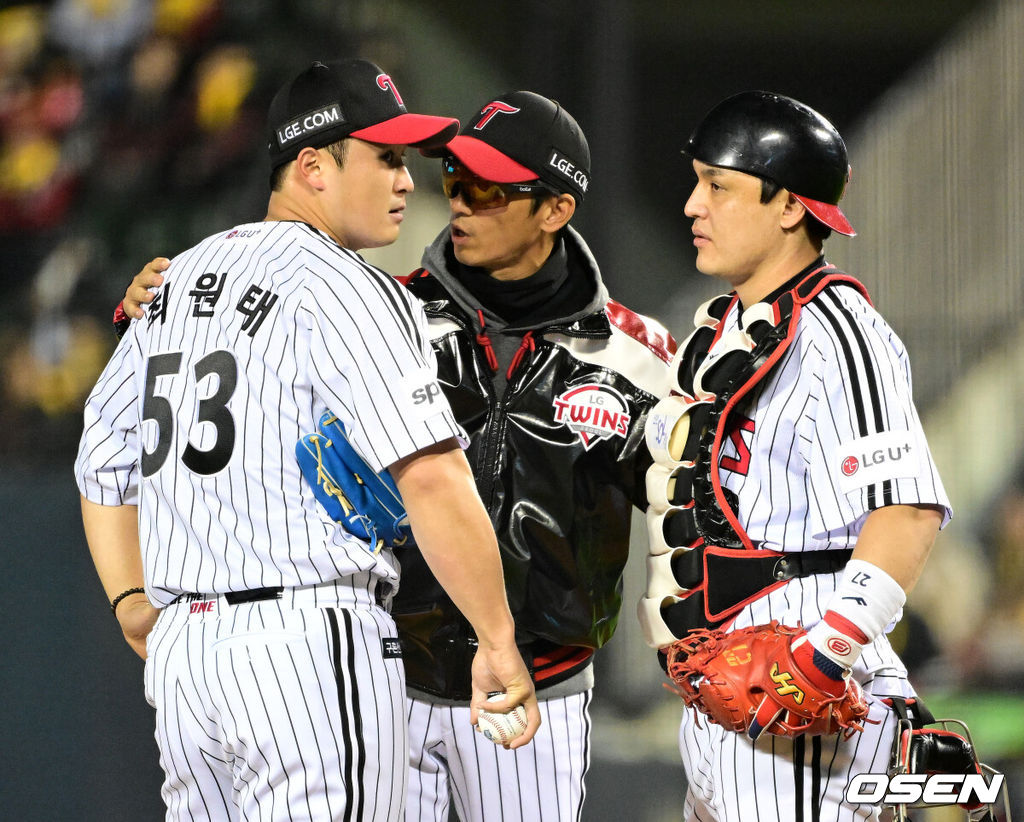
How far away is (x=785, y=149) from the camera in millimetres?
2074

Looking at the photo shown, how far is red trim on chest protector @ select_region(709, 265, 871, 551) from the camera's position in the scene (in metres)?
1.98

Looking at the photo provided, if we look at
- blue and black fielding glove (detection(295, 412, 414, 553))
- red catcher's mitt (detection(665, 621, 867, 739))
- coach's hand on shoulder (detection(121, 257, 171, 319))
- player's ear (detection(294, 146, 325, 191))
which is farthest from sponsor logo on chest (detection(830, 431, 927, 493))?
coach's hand on shoulder (detection(121, 257, 171, 319))

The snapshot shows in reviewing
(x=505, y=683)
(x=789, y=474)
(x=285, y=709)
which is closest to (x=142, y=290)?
(x=285, y=709)

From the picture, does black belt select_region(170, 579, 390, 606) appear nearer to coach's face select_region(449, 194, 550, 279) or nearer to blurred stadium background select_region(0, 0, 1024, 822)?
coach's face select_region(449, 194, 550, 279)

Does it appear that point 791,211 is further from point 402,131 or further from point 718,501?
point 402,131

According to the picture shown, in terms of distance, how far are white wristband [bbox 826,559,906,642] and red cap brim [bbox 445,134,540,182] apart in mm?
1112

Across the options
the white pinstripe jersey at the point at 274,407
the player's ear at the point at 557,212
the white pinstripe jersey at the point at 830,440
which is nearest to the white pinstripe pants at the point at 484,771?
the white pinstripe jersey at the point at 274,407

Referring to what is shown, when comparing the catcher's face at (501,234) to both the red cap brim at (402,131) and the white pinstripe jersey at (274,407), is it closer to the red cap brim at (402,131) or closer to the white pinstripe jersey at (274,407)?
the red cap brim at (402,131)

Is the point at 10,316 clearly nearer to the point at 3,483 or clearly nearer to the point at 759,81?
the point at 3,483

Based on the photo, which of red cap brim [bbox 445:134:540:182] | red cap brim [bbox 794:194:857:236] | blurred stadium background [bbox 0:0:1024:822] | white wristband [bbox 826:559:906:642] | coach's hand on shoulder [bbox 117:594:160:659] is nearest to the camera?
white wristband [bbox 826:559:906:642]

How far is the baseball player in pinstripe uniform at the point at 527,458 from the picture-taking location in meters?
2.43

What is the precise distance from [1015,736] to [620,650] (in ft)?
4.82

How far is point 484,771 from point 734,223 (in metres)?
1.10

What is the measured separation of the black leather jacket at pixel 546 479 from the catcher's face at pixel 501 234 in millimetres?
90
